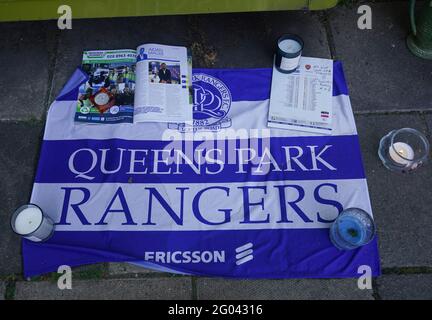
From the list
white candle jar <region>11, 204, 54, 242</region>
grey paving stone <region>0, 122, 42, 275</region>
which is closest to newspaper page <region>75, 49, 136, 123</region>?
grey paving stone <region>0, 122, 42, 275</region>

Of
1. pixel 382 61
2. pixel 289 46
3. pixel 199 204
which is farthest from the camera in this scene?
pixel 382 61

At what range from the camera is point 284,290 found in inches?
64.7

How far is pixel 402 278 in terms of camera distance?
1650mm

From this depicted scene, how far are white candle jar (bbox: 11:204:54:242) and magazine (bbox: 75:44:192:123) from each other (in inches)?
19.5

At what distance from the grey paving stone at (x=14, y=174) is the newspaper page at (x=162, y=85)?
542 mm

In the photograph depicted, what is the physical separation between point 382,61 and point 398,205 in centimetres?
79

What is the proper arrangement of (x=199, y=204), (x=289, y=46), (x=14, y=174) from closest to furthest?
(x=199, y=204)
(x=14, y=174)
(x=289, y=46)

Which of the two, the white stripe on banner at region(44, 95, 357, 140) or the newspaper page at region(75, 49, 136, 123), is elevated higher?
the newspaper page at region(75, 49, 136, 123)

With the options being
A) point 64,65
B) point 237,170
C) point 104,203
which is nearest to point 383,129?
point 237,170

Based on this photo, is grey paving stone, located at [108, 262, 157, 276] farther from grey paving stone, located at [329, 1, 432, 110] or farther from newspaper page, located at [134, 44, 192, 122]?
grey paving stone, located at [329, 1, 432, 110]

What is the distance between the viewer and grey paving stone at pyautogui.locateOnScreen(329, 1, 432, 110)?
6.51ft

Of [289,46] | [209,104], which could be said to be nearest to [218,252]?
[209,104]

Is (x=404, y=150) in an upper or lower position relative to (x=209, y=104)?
lower

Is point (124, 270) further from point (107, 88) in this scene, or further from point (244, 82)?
point (244, 82)
